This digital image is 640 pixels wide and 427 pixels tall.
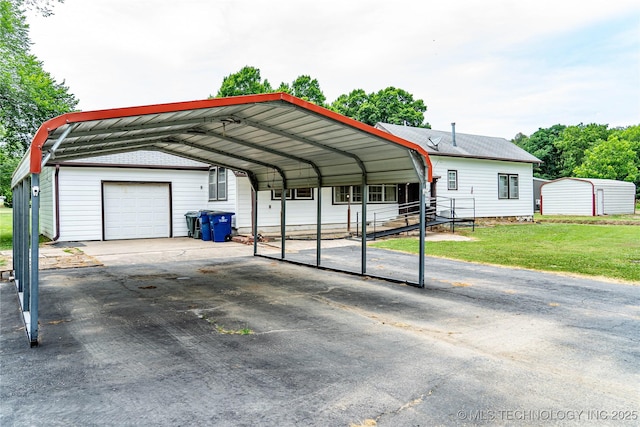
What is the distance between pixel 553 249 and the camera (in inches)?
459

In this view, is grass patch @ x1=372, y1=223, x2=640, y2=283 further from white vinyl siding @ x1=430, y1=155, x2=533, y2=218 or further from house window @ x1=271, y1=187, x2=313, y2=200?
house window @ x1=271, y1=187, x2=313, y2=200

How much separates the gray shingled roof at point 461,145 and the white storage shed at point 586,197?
578 cm

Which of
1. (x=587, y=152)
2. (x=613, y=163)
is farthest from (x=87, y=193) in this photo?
(x=587, y=152)

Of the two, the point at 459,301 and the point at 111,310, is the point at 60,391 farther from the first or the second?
the point at 459,301

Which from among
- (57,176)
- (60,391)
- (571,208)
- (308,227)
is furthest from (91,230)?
(571,208)

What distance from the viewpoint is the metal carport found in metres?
4.61

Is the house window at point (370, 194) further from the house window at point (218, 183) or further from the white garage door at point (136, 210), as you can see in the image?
the white garage door at point (136, 210)

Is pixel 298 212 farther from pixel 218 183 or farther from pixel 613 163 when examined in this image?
pixel 613 163

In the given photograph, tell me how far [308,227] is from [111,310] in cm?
1138

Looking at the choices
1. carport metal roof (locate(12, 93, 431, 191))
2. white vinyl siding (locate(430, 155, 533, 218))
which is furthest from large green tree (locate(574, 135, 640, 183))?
carport metal roof (locate(12, 93, 431, 191))

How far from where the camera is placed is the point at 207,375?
11.4ft

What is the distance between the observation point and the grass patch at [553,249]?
8883mm

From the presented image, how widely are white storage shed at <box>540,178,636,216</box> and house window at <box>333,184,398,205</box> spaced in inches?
551

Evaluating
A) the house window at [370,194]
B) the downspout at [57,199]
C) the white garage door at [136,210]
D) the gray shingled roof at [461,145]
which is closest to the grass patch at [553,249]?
the house window at [370,194]
